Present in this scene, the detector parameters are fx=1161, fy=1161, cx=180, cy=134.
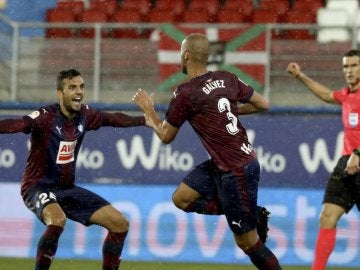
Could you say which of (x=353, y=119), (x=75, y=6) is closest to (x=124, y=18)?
(x=75, y=6)

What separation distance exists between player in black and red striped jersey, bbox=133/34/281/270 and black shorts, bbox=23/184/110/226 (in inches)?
37.8

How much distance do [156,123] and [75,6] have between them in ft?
→ 24.9

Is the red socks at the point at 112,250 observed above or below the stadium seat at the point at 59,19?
below

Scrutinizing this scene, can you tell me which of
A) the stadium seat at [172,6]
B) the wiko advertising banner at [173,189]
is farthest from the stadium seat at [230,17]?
the wiko advertising banner at [173,189]

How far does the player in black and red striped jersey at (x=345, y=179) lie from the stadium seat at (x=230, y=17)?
5.36m

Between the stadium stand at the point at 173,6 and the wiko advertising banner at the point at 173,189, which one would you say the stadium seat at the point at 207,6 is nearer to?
the stadium stand at the point at 173,6

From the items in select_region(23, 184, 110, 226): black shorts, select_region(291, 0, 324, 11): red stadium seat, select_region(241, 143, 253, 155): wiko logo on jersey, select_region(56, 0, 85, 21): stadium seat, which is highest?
select_region(291, 0, 324, 11): red stadium seat

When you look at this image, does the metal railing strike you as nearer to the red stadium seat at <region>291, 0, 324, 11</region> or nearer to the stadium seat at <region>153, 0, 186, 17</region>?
the red stadium seat at <region>291, 0, 324, 11</region>

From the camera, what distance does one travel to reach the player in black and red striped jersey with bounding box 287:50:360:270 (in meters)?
9.77

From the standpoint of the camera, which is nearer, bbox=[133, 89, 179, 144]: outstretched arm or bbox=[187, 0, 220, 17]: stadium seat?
bbox=[133, 89, 179, 144]: outstretched arm

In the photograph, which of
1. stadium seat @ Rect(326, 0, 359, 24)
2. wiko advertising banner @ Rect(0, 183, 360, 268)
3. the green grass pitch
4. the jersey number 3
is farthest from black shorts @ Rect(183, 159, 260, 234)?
stadium seat @ Rect(326, 0, 359, 24)

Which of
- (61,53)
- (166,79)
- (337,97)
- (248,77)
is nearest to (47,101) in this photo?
(61,53)

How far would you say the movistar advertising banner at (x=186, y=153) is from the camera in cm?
1320

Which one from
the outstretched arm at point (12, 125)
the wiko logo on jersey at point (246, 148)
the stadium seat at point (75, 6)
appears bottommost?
the wiko logo on jersey at point (246, 148)
